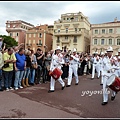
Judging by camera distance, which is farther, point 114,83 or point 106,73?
point 106,73

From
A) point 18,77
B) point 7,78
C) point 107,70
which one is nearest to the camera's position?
point 107,70

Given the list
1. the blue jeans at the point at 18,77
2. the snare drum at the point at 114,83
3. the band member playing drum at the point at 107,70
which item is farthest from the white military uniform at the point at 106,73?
the blue jeans at the point at 18,77

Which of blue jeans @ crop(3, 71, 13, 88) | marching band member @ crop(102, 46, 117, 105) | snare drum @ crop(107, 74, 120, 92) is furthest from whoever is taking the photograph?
blue jeans @ crop(3, 71, 13, 88)

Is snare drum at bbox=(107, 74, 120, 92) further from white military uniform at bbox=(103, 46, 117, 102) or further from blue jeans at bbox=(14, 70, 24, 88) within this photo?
blue jeans at bbox=(14, 70, 24, 88)

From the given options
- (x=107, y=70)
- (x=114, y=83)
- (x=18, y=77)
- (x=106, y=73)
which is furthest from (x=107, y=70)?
(x=18, y=77)

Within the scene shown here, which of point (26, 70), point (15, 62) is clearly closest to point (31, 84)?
point (26, 70)

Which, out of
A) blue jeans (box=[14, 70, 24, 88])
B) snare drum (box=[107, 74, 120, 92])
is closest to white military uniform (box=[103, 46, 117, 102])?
snare drum (box=[107, 74, 120, 92])

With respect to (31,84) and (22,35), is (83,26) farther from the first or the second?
(31,84)

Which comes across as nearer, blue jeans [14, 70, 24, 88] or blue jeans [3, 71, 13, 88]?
blue jeans [3, 71, 13, 88]

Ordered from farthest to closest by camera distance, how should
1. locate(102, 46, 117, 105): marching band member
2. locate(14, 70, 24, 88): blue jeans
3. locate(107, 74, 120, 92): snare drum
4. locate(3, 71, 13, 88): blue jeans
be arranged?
locate(14, 70, 24, 88): blue jeans < locate(3, 71, 13, 88): blue jeans < locate(102, 46, 117, 105): marching band member < locate(107, 74, 120, 92): snare drum

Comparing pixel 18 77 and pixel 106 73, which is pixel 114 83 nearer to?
pixel 106 73

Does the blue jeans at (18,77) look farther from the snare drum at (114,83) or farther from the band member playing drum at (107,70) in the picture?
the snare drum at (114,83)

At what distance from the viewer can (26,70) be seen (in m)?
8.41

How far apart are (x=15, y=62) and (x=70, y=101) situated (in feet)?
10.1
